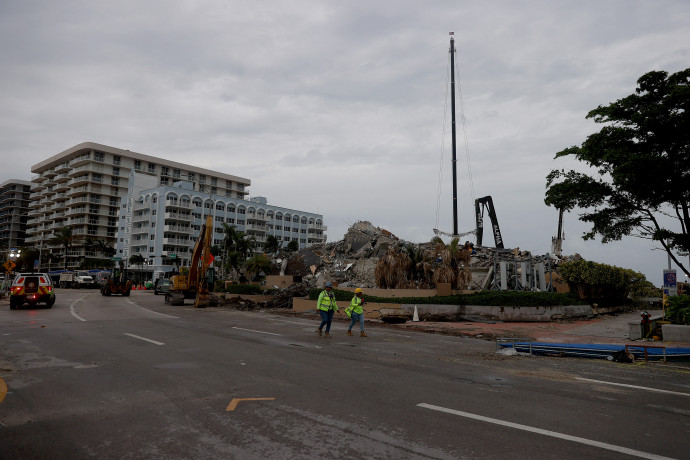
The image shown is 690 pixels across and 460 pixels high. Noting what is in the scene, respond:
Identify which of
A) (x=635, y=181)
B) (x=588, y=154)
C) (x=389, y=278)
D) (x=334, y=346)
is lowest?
(x=334, y=346)

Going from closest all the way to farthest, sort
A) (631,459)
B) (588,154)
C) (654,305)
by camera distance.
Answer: (631,459)
(588,154)
(654,305)

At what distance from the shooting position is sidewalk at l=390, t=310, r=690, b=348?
14688 mm

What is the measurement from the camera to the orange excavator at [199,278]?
87.0 feet

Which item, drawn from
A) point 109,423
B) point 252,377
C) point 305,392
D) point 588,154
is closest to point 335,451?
point 305,392

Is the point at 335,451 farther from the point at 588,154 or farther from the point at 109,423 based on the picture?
the point at 588,154

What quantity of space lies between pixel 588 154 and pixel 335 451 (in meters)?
17.8

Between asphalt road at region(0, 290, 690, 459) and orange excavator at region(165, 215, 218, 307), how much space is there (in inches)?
610

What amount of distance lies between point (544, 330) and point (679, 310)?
4.54m

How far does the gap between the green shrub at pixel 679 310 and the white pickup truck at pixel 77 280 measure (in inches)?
2492

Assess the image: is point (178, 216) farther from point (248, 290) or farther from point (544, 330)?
point (544, 330)

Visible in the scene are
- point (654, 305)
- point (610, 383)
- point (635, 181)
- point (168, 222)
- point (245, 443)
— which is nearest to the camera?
point (245, 443)

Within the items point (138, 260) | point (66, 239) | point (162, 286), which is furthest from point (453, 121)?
point (66, 239)

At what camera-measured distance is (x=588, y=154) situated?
18031 millimetres

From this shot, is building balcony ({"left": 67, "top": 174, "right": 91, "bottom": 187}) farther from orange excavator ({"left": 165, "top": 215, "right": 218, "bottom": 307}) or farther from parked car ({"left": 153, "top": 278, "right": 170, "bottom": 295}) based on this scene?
orange excavator ({"left": 165, "top": 215, "right": 218, "bottom": 307})
